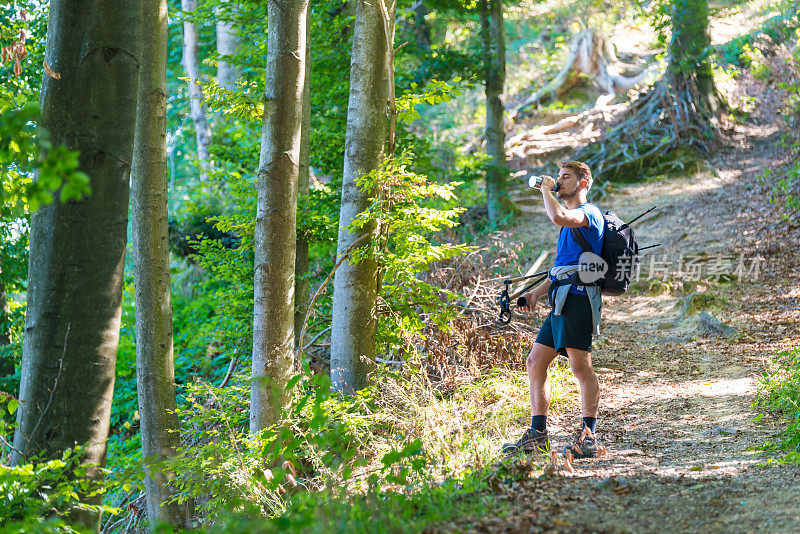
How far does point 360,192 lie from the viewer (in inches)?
232

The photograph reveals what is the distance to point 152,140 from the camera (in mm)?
4984

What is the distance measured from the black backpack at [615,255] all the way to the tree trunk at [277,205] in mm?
2294

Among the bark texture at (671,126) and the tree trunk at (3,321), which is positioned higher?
the bark texture at (671,126)

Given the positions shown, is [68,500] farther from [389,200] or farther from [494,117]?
[494,117]

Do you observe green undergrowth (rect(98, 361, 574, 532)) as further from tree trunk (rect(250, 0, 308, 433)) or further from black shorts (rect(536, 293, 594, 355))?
black shorts (rect(536, 293, 594, 355))

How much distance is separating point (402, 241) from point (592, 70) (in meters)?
20.9

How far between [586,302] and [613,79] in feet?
69.4

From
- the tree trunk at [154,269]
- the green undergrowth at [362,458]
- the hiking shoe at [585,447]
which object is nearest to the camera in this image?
the green undergrowth at [362,458]

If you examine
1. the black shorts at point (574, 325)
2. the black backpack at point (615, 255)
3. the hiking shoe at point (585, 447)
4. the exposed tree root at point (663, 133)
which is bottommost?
the hiking shoe at point (585, 447)

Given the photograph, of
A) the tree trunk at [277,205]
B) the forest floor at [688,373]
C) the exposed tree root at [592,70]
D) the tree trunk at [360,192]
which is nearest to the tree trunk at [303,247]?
the tree trunk at [360,192]

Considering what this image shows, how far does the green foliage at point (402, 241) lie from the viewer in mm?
5535

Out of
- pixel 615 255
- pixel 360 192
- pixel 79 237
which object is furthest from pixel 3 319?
pixel 615 255

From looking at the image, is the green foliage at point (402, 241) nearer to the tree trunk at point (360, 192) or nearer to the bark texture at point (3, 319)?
the tree trunk at point (360, 192)

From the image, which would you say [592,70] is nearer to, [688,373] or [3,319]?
[688,373]
